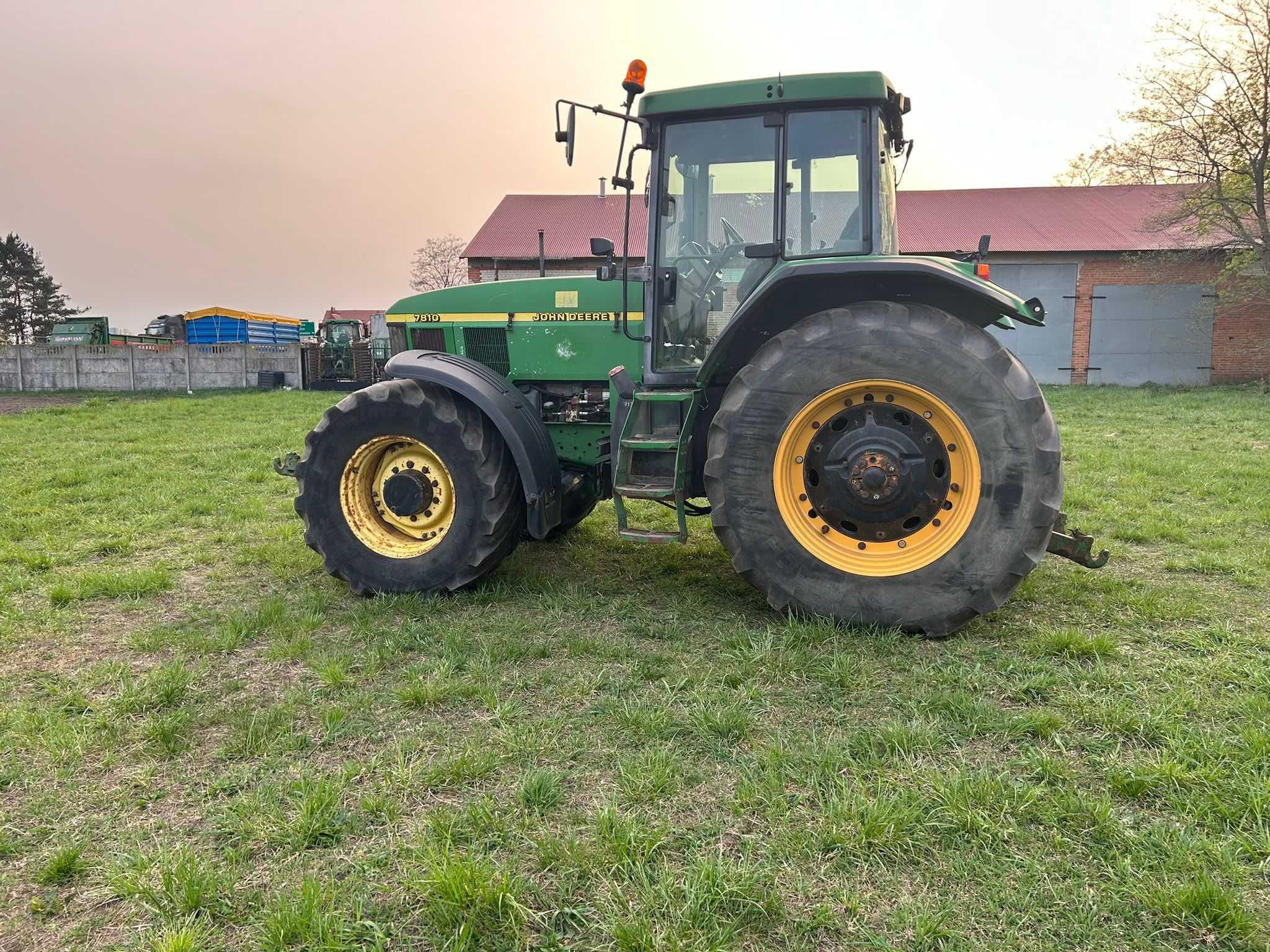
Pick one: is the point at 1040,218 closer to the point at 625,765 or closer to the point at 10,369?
the point at 625,765

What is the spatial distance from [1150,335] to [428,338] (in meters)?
22.0

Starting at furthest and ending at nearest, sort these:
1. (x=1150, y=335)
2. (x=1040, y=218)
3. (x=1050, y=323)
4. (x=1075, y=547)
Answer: (x=1040, y=218) < (x=1050, y=323) < (x=1150, y=335) < (x=1075, y=547)

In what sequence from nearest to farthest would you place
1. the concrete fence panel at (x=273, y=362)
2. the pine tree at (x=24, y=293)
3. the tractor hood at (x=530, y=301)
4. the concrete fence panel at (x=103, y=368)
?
the tractor hood at (x=530, y=301) < the concrete fence panel at (x=103, y=368) < the concrete fence panel at (x=273, y=362) < the pine tree at (x=24, y=293)

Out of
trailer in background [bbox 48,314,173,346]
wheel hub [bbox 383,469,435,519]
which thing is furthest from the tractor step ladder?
trailer in background [bbox 48,314,173,346]

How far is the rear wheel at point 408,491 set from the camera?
430 centimetres

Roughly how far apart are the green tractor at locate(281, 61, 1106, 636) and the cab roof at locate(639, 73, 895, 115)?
0.4 inches

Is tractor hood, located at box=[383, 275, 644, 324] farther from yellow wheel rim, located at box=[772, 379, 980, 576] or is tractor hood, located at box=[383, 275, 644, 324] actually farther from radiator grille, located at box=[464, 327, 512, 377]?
yellow wheel rim, located at box=[772, 379, 980, 576]

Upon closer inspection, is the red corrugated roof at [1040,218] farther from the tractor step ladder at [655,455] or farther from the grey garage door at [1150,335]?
the tractor step ladder at [655,455]

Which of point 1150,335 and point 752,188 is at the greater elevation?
point 1150,335

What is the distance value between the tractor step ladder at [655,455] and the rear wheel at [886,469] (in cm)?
26

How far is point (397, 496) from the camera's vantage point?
4.44 metres

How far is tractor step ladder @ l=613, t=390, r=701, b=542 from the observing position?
13.4 ft

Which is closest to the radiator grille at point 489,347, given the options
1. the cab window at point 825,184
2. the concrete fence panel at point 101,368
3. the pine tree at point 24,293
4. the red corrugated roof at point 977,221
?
the cab window at point 825,184

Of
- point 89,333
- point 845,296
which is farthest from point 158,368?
point 845,296
